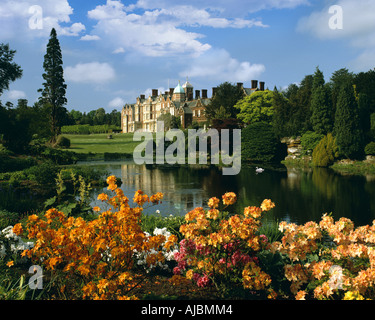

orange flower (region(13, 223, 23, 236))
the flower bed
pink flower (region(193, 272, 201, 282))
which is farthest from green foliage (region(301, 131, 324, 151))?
orange flower (region(13, 223, 23, 236))

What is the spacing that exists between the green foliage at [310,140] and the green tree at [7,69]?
2322cm

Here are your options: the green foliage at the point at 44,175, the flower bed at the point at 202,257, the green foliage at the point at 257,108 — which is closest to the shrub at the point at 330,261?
the flower bed at the point at 202,257

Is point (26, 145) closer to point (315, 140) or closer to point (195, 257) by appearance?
point (315, 140)

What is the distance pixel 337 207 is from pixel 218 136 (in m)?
24.4

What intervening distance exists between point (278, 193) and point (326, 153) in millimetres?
15455

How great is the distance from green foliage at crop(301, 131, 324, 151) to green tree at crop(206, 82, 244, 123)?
13.7 meters

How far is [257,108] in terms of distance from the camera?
137 ft

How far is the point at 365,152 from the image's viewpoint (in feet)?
89.9

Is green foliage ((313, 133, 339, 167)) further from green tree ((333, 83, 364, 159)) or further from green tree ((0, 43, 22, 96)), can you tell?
green tree ((0, 43, 22, 96))

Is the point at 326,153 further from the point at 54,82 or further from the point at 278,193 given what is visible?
the point at 54,82

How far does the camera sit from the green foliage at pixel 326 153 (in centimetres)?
2839

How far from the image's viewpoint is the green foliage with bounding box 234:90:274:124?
4203 cm

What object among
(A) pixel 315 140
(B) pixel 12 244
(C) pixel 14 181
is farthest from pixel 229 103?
(B) pixel 12 244

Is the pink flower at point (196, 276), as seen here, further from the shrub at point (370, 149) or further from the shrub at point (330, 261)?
the shrub at point (370, 149)
